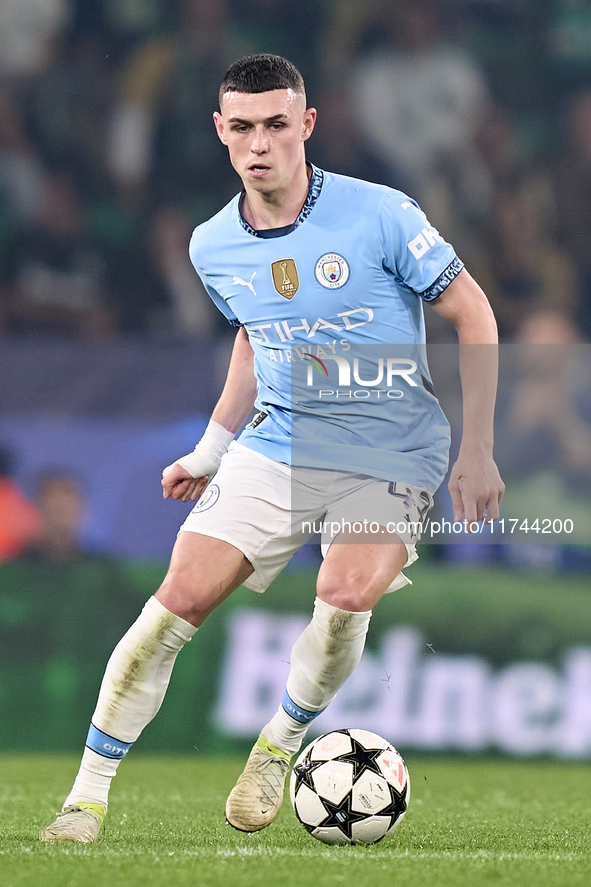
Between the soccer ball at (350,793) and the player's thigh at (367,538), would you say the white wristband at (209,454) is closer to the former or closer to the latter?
the player's thigh at (367,538)

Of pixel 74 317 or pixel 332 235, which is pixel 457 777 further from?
pixel 74 317

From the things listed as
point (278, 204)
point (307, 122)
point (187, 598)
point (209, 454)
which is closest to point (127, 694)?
point (187, 598)

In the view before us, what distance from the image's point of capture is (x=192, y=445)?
6789 mm

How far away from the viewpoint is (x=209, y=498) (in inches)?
151

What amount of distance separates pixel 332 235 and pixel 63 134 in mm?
6146

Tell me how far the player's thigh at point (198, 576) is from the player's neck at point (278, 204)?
101cm

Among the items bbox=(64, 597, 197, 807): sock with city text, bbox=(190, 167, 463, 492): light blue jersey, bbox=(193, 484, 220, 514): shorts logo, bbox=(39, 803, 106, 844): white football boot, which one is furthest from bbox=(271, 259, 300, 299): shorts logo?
bbox=(39, 803, 106, 844): white football boot

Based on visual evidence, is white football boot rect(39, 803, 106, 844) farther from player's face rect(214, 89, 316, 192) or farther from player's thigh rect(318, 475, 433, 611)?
player's face rect(214, 89, 316, 192)

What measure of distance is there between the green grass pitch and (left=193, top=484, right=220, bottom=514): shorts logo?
0.98 metres

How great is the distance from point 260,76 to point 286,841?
7.51 ft

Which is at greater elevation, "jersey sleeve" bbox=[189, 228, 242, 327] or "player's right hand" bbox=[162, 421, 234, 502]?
"jersey sleeve" bbox=[189, 228, 242, 327]

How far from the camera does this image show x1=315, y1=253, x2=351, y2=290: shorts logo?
12.5ft

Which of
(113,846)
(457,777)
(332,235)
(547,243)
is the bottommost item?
(457,777)

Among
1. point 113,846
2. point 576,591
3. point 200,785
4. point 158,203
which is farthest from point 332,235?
point 158,203
